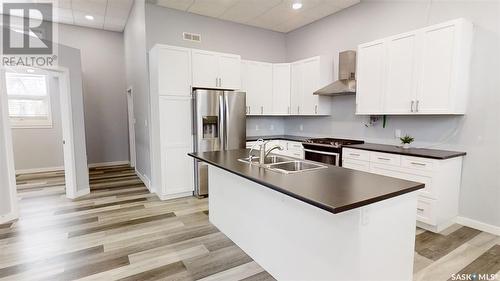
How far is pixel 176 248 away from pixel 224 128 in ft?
7.09

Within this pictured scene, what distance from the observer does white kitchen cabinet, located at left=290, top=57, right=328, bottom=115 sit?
15.4 ft

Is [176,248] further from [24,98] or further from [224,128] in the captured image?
[24,98]

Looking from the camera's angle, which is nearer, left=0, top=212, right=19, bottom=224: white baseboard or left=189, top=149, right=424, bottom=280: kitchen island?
left=189, top=149, right=424, bottom=280: kitchen island

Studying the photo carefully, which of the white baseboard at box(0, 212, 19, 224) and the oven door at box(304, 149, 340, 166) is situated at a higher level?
the oven door at box(304, 149, 340, 166)

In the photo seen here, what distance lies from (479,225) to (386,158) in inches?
49.6

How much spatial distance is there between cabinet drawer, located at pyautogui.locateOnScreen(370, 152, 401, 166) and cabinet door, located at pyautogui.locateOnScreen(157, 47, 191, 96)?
9.65ft

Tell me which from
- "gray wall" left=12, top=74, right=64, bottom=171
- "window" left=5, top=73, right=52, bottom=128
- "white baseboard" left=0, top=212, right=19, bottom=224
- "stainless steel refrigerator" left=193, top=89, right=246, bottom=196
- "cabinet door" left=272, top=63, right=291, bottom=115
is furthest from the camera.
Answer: "gray wall" left=12, top=74, right=64, bottom=171

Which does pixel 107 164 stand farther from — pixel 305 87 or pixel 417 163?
pixel 417 163

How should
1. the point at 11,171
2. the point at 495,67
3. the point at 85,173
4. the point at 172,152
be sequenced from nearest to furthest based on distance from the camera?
the point at 495,67 → the point at 11,171 → the point at 172,152 → the point at 85,173

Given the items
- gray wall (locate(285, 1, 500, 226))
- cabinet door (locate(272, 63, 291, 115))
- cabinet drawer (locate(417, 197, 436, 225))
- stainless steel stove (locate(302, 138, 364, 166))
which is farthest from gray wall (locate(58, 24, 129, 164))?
Result: cabinet drawer (locate(417, 197, 436, 225))

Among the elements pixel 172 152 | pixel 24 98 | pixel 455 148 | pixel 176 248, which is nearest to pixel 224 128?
pixel 172 152

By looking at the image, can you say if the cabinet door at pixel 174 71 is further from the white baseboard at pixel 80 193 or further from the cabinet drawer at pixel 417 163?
the cabinet drawer at pixel 417 163

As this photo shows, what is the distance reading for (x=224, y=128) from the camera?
431 cm

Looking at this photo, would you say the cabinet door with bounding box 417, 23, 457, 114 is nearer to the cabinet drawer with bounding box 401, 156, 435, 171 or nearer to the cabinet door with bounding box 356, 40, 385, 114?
the cabinet door with bounding box 356, 40, 385, 114
